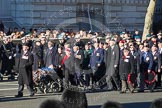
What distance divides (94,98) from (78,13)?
987 inches

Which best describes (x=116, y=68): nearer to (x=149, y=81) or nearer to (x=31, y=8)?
(x=149, y=81)

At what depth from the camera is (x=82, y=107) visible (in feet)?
28.3

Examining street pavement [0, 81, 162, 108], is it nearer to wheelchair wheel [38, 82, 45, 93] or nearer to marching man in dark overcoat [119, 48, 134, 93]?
wheelchair wheel [38, 82, 45, 93]

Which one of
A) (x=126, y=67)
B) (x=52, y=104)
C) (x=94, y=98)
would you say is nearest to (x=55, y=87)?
(x=94, y=98)

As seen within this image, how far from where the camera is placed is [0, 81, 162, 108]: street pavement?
18.5 metres

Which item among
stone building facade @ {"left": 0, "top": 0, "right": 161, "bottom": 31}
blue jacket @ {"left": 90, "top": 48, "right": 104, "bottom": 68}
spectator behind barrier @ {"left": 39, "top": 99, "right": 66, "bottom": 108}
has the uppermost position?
stone building facade @ {"left": 0, "top": 0, "right": 161, "bottom": 31}

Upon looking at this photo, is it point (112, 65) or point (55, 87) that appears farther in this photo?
point (112, 65)

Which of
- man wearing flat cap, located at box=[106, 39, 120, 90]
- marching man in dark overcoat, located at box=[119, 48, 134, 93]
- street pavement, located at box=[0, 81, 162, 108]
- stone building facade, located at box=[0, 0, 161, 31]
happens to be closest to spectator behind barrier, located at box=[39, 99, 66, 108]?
street pavement, located at box=[0, 81, 162, 108]

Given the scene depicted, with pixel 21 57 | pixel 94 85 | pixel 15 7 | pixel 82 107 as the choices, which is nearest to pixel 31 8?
pixel 15 7

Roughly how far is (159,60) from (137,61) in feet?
4.08

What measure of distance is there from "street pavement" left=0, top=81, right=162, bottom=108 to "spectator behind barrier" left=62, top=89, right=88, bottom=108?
9036 mm

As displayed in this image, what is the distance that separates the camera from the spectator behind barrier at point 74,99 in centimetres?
849

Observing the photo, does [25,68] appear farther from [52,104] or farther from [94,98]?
[52,104]

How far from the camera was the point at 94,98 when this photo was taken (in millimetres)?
20500
